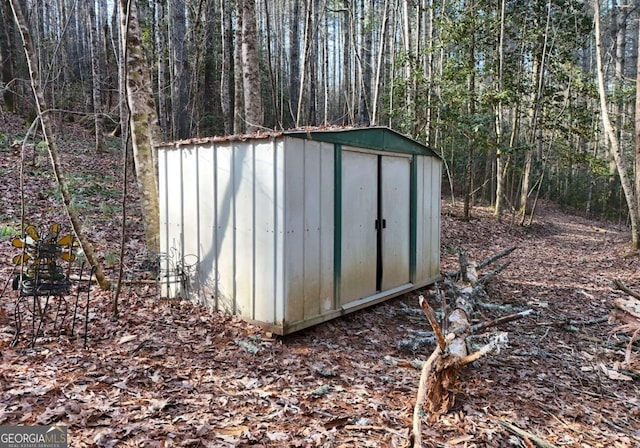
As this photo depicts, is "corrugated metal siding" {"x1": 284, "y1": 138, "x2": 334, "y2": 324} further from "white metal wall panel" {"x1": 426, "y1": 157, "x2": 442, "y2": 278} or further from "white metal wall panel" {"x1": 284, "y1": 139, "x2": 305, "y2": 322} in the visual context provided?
"white metal wall panel" {"x1": 426, "y1": 157, "x2": 442, "y2": 278}

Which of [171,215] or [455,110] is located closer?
[171,215]

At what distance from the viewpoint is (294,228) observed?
456 cm

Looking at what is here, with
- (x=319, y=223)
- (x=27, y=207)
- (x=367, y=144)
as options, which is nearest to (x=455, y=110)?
(x=367, y=144)

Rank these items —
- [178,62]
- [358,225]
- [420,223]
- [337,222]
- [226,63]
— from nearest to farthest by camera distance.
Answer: [337,222] → [358,225] → [420,223] → [226,63] → [178,62]

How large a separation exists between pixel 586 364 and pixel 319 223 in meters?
3.18

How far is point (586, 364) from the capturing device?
15.2 ft

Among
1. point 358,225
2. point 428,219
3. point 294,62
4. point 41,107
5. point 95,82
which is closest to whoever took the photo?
point 41,107

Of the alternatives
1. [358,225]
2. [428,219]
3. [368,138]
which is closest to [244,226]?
[358,225]

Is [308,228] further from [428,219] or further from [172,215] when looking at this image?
[428,219]

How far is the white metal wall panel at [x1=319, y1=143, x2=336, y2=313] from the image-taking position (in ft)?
16.2

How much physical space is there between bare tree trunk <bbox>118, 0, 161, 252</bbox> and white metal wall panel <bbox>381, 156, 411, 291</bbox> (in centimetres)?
316

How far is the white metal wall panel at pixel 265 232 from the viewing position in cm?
449

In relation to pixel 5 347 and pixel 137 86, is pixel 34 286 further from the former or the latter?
pixel 137 86

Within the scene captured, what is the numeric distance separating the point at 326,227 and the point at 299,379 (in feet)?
5.90
